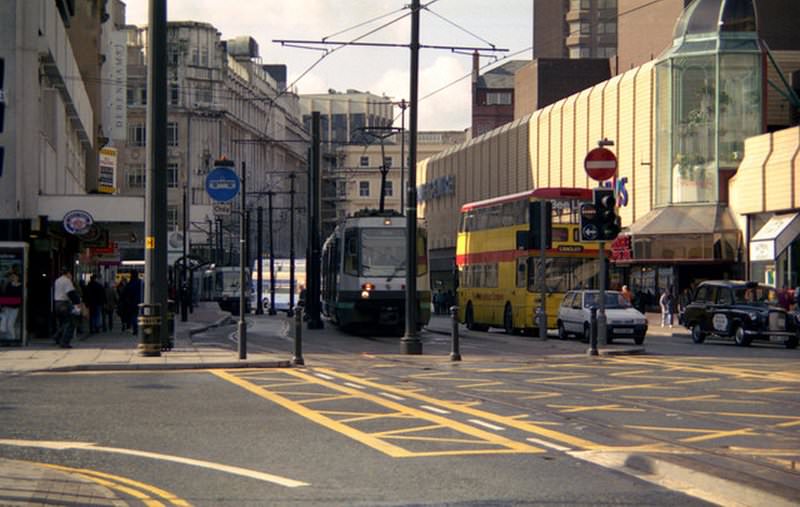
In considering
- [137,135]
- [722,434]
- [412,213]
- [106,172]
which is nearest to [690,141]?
[106,172]

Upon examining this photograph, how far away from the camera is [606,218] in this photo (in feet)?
94.2

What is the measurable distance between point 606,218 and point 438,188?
73.4 meters

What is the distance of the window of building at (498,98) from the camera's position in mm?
128125

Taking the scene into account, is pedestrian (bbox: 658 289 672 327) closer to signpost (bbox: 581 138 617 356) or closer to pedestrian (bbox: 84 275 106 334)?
signpost (bbox: 581 138 617 356)

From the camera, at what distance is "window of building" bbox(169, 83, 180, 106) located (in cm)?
11231

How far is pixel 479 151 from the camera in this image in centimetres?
9156

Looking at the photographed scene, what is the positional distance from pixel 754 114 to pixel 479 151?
35.8 metres

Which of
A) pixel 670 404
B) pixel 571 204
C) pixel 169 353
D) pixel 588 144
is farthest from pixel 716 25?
pixel 670 404

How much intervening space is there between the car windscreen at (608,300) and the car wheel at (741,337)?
124 inches

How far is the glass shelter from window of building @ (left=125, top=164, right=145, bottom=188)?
192 feet

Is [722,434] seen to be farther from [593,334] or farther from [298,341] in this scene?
[593,334]

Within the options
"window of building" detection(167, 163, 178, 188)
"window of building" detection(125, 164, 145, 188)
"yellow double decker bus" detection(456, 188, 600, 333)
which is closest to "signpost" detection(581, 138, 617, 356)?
"yellow double decker bus" detection(456, 188, 600, 333)

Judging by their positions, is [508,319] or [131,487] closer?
[131,487]

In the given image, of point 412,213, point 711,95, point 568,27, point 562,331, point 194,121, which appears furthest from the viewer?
point 568,27
